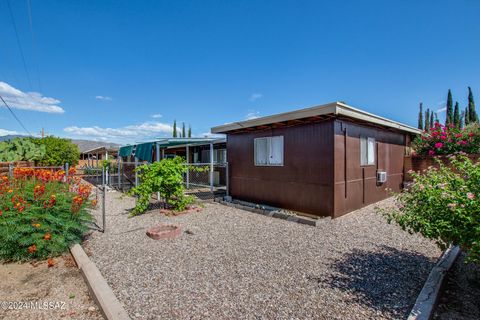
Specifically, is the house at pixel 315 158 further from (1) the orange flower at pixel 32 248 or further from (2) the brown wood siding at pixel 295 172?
(1) the orange flower at pixel 32 248

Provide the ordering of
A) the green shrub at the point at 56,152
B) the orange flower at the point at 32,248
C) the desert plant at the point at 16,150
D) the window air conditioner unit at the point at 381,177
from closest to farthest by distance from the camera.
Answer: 1. the orange flower at the point at 32,248
2. the window air conditioner unit at the point at 381,177
3. the desert plant at the point at 16,150
4. the green shrub at the point at 56,152

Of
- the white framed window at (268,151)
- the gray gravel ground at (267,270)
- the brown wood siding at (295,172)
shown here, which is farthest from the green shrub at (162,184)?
the white framed window at (268,151)

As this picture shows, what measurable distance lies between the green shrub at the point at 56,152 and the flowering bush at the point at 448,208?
2350cm

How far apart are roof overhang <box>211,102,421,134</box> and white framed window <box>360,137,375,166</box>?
584 millimetres

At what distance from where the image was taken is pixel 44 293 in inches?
110

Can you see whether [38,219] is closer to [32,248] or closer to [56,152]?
[32,248]

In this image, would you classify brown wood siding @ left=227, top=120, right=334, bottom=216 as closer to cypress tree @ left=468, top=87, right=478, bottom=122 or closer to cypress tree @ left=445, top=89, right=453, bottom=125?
cypress tree @ left=468, top=87, right=478, bottom=122

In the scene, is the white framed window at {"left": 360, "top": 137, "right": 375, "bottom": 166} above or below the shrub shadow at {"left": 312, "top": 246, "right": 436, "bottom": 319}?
above

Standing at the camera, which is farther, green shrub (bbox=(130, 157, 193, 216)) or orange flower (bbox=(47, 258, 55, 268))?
green shrub (bbox=(130, 157, 193, 216))

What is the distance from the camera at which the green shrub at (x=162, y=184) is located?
21.1 feet

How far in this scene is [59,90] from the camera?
16.7 meters

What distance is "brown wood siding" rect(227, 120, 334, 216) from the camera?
19.3ft

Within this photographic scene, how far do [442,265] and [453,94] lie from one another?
36.9 meters

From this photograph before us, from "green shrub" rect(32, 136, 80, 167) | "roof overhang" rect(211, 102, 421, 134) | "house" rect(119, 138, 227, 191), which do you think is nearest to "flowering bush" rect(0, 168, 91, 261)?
"house" rect(119, 138, 227, 191)
